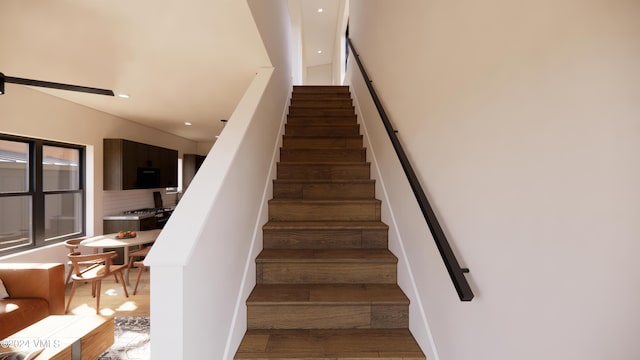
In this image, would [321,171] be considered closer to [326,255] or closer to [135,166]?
[326,255]

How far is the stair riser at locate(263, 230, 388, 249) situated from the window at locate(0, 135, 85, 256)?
3.51 m

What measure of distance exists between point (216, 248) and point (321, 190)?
1406 mm

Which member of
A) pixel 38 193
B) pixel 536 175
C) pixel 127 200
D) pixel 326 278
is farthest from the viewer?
pixel 127 200

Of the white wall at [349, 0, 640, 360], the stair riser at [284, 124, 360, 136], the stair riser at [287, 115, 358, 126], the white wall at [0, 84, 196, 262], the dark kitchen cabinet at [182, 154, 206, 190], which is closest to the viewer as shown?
the white wall at [349, 0, 640, 360]

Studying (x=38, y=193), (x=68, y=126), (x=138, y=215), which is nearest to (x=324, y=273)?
(x=38, y=193)

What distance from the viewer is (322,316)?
156 cm

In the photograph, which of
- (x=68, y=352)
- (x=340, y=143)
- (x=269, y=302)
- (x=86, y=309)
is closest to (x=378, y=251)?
(x=269, y=302)

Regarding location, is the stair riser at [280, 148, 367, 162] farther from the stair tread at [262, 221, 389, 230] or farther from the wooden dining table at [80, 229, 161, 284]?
the wooden dining table at [80, 229, 161, 284]

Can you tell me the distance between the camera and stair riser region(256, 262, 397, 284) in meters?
1.80

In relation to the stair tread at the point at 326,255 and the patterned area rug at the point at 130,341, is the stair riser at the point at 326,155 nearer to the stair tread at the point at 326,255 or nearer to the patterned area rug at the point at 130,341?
the stair tread at the point at 326,255

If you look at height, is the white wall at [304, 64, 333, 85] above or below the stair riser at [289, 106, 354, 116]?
above

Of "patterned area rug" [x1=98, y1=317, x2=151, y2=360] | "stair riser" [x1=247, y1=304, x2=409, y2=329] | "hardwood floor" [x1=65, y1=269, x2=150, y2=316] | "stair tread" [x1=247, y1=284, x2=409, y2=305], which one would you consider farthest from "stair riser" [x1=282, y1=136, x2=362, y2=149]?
"hardwood floor" [x1=65, y1=269, x2=150, y2=316]

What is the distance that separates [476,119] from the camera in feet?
3.30

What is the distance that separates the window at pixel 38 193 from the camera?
320cm
